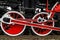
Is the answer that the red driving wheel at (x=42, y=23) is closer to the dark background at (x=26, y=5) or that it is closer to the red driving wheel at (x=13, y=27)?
the dark background at (x=26, y=5)

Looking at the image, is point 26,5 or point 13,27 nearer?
point 26,5

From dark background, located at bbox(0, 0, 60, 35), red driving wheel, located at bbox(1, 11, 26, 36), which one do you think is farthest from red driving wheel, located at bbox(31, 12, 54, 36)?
red driving wheel, located at bbox(1, 11, 26, 36)

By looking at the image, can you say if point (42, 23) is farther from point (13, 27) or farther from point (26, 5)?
point (13, 27)

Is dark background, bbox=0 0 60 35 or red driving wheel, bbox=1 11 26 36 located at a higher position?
dark background, bbox=0 0 60 35

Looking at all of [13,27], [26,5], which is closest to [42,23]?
[26,5]

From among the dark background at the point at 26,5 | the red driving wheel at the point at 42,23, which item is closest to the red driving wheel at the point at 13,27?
the dark background at the point at 26,5

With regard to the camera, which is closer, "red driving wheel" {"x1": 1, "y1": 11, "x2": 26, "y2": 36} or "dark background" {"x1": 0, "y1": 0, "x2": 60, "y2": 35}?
"dark background" {"x1": 0, "y1": 0, "x2": 60, "y2": 35}

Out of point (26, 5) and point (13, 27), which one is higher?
point (26, 5)

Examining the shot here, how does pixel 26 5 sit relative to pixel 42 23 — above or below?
above

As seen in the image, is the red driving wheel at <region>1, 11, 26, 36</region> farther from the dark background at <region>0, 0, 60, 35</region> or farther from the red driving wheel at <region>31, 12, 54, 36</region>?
the red driving wheel at <region>31, 12, 54, 36</region>

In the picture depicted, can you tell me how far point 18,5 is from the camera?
1144cm

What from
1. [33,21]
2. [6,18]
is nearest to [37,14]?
[33,21]

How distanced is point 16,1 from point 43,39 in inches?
57.0

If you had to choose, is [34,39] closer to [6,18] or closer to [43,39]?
[43,39]
